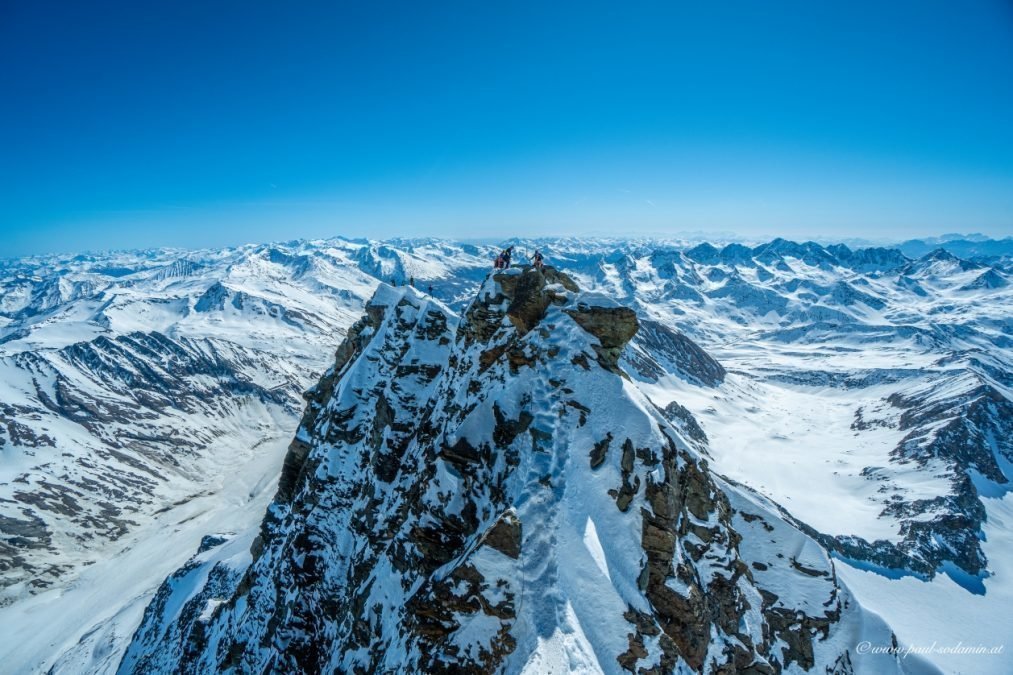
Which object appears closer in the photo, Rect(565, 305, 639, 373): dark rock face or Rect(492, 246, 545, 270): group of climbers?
Rect(565, 305, 639, 373): dark rock face

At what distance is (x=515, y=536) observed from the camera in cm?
2298

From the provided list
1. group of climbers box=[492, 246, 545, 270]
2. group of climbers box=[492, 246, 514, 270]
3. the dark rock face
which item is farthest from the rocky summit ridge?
group of climbers box=[492, 246, 514, 270]

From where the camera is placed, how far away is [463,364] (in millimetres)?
38625

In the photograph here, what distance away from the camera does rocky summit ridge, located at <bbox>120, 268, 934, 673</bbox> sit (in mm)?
21812

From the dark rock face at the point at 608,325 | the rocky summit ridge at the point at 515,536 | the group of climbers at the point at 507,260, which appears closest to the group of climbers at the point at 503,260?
the group of climbers at the point at 507,260

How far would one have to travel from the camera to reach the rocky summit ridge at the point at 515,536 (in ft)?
71.6

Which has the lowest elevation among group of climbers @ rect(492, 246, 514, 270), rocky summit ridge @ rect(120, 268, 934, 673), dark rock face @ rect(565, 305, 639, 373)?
rocky summit ridge @ rect(120, 268, 934, 673)

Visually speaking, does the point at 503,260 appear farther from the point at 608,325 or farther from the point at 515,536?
the point at 515,536

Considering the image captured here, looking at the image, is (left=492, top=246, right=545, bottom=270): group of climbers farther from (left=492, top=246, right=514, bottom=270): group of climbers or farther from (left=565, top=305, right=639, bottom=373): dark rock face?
(left=565, top=305, right=639, bottom=373): dark rock face

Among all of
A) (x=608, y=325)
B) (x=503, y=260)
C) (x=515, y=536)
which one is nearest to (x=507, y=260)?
(x=503, y=260)

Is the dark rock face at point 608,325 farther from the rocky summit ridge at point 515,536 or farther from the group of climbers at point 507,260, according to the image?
the group of climbers at point 507,260

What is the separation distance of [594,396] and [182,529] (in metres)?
246

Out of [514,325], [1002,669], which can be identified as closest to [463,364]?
[514,325]

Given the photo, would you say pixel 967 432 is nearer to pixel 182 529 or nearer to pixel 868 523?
pixel 868 523
